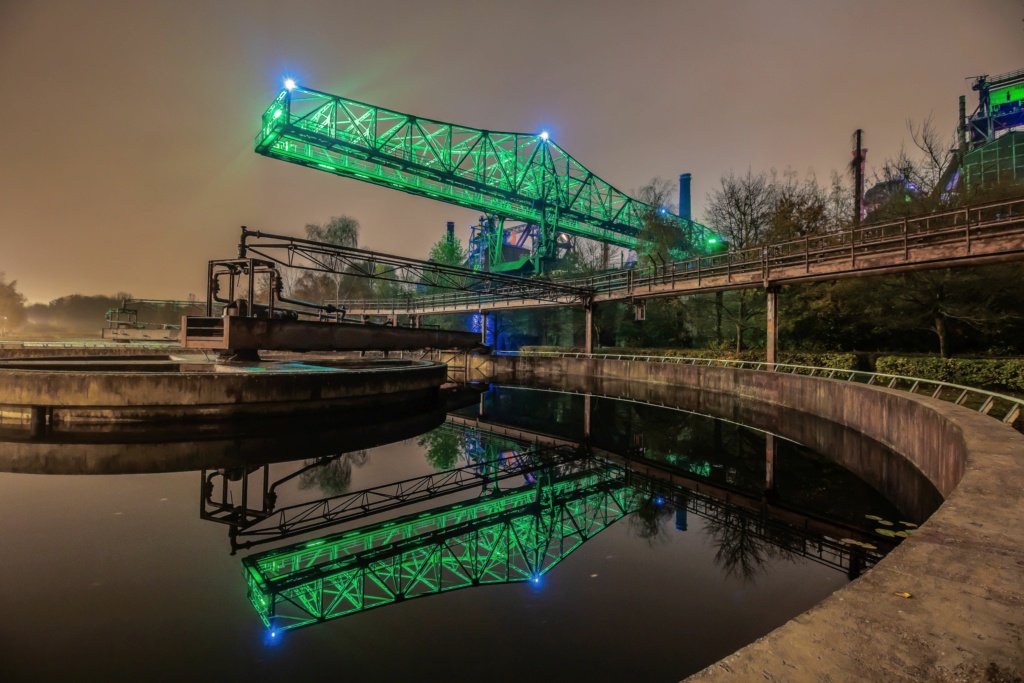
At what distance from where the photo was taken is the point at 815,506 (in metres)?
6.62

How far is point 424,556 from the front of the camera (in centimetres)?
500

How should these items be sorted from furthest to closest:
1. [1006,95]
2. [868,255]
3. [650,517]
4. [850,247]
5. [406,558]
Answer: [1006,95], [850,247], [868,255], [650,517], [406,558]

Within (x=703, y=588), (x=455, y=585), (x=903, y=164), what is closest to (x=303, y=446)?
(x=455, y=585)

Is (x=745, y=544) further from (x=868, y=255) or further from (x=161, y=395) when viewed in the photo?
(x=868, y=255)

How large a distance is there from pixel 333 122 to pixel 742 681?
54063 mm

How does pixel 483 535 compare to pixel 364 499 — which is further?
pixel 364 499

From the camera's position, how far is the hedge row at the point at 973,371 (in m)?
11.5

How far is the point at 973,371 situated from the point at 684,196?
50.3m

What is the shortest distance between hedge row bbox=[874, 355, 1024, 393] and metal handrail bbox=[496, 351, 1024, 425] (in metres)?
0.45

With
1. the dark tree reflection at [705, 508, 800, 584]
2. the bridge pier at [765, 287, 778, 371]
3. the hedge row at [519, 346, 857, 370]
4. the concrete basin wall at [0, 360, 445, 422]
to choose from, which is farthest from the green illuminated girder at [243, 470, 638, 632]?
the bridge pier at [765, 287, 778, 371]

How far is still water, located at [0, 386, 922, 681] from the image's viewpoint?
3.34 m

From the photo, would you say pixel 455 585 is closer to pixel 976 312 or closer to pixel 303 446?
pixel 303 446

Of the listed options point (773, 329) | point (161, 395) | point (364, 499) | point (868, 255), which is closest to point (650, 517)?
point (364, 499)

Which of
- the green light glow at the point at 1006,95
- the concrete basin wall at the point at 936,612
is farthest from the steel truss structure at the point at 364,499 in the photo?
the green light glow at the point at 1006,95
